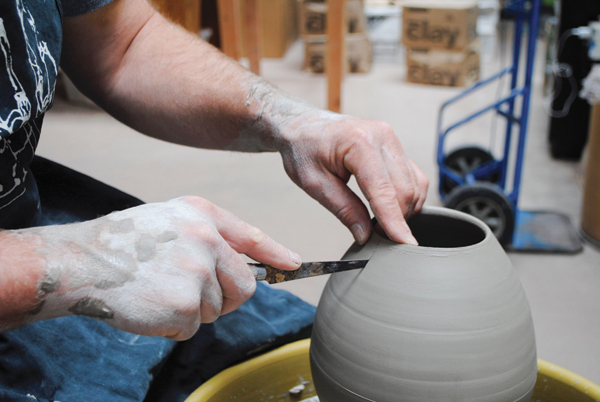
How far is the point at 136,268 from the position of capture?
60 centimetres

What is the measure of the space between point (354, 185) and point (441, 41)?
213 centimetres

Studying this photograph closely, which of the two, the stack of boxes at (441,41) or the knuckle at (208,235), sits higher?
the knuckle at (208,235)

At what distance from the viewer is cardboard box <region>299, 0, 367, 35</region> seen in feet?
14.2

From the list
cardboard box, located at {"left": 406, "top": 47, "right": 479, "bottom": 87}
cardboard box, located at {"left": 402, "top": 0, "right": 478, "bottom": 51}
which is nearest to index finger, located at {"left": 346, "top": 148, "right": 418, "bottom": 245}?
cardboard box, located at {"left": 402, "top": 0, "right": 478, "bottom": 51}

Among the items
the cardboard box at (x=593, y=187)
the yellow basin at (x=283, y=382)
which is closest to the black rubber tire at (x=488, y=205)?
the cardboard box at (x=593, y=187)

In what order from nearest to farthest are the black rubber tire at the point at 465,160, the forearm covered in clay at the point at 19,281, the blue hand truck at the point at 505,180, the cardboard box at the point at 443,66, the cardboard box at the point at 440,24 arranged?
the forearm covered in clay at the point at 19,281, the blue hand truck at the point at 505,180, the black rubber tire at the point at 465,160, the cardboard box at the point at 440,24, the cardboard box at the point at 443,66

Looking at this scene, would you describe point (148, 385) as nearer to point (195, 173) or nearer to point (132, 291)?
point (132, 291)

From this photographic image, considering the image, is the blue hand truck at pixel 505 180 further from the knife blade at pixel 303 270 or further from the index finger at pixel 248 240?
the index finger at pixel 248 240

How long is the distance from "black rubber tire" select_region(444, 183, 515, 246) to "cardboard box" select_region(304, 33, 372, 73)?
2.74 m

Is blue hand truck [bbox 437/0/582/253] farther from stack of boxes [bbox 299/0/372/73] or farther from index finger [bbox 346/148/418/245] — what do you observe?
stack of boxes [bbox 299/0/372/73]

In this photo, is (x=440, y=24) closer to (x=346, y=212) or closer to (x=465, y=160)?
(x=465, y=160)

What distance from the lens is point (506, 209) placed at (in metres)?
1.96

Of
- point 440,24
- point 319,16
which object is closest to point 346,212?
point 440,24

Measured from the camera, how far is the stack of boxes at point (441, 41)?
3.91 metres
